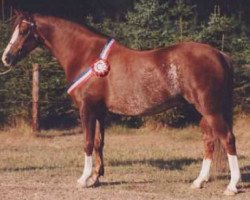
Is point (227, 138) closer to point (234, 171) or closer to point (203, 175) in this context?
point (234, 171)

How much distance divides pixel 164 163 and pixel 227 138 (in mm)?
2680

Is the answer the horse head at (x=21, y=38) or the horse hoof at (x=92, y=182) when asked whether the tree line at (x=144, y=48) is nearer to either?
the horse head at (x=21, y=38)

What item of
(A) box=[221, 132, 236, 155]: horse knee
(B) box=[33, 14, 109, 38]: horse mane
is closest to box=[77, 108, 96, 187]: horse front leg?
(B) box=[33, 14, 109, 38]: horse mane

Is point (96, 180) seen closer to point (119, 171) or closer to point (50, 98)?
point (119, 171)

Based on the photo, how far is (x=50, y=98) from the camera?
13.6 meters

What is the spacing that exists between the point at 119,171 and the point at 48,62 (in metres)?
5.36

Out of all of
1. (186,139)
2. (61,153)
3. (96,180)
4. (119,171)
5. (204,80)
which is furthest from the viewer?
(186,139)

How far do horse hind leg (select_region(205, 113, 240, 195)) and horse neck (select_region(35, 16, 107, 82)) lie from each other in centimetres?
168

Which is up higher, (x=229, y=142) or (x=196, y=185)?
(x=229, y=142)

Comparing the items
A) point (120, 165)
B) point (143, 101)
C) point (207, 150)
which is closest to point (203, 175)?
point (207, 150)

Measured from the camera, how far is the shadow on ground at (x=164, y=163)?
9455 mm

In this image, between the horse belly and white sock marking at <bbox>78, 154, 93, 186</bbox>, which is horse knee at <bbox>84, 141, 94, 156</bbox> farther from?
the horse belly

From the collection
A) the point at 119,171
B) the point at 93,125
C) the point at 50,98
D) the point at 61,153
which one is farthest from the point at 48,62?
the point at 93,125

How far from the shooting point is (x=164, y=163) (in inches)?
387
